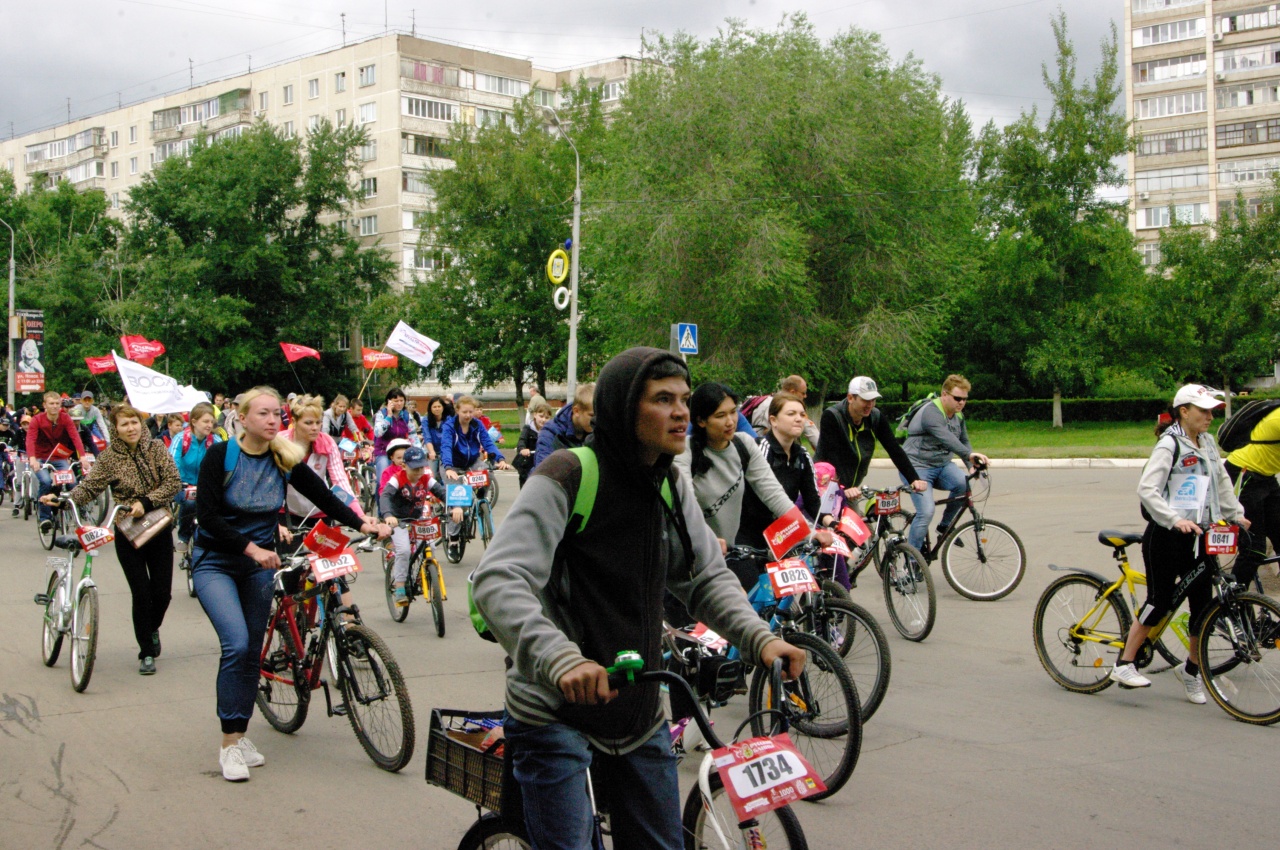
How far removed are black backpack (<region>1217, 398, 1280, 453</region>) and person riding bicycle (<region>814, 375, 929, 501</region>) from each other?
2457 millimetres

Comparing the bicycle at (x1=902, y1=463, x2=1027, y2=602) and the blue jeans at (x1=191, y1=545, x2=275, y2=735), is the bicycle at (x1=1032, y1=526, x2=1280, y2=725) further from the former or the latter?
the blue jeans at (x1=191, y1=545, x2=275, y2=735)

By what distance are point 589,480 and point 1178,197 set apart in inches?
3236

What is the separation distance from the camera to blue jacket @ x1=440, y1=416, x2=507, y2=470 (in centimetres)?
1254

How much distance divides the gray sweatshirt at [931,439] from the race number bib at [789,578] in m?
4.68

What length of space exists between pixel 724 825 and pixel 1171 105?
8414 cm

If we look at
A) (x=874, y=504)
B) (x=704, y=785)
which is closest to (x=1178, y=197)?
(x=874, y=504)

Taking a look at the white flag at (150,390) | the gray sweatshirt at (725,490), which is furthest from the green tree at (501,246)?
the gray sweatshirt at (725,490)

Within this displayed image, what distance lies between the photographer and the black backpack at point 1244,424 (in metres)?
8.92

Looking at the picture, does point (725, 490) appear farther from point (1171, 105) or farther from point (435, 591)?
point (1171, 105)

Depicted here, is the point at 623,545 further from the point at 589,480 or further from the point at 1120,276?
the point at 1120,276

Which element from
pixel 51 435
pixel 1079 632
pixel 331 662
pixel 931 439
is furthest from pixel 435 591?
pixel 51 435

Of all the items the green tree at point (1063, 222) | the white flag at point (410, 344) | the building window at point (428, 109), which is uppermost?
the building window at point (428, 109)

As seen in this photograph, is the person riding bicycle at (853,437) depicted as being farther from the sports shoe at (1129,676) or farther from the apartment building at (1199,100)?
the apartment building at (1199,100)

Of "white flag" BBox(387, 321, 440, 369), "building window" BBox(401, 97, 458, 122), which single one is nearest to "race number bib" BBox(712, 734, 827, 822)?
"white flag" BBox(387, 321, 440, 369)
